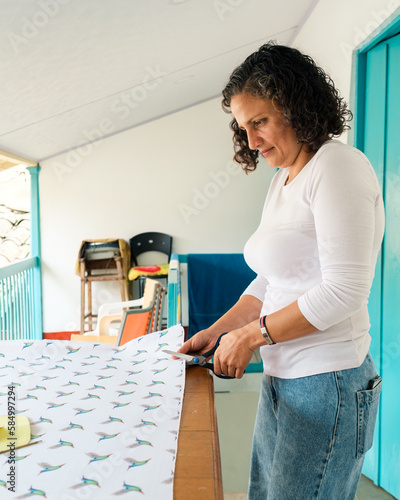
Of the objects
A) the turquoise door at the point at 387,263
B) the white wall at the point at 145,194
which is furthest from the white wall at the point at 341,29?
the white wall at the point at 145,194

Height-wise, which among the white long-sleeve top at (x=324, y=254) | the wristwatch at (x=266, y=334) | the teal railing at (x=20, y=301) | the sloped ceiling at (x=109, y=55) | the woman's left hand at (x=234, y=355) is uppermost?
the sloped ceiling at (x=109, y=55)

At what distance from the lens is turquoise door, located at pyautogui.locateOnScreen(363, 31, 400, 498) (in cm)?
200

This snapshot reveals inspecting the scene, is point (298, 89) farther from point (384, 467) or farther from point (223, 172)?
point (223, 172)

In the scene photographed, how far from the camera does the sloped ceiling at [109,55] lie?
183 cm

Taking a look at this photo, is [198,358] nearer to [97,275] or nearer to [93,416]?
[93,416]

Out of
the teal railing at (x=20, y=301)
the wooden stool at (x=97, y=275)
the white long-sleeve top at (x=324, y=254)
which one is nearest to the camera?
the white long-sleeve top at (x=324, y=254)

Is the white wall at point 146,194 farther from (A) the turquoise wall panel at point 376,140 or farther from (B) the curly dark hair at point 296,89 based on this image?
(B) the curly dark hair at point 296,89

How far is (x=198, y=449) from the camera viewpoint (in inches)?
28.3

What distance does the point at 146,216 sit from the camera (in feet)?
16.9

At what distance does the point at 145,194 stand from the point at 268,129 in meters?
4.26

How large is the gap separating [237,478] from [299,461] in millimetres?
1339

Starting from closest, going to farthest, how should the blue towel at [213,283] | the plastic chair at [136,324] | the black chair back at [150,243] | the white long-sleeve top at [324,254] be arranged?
the white long-sleeve top at [324,254] → the plastic chair at [136,324] → the blue towel at [213,283] → the black chair back at [150,243]

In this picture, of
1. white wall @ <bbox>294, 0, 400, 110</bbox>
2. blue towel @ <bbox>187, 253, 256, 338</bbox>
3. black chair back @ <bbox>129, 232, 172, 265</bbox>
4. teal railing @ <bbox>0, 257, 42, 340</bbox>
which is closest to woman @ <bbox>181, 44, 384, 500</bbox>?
white wall @ <bbox>294, 0, 400, 110</bbox>

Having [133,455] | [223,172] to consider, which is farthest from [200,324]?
[133,455]
